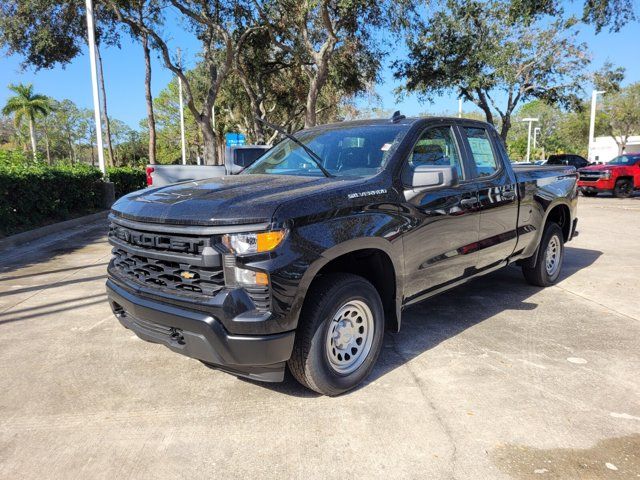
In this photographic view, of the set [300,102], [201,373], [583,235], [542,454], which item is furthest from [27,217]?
[300,102]

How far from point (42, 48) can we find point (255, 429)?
741 inches

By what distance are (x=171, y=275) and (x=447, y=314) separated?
307 cm

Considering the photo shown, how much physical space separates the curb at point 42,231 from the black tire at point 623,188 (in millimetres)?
18805

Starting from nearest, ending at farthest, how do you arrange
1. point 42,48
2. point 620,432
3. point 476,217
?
point 620,432, point 476,217, point 42,48

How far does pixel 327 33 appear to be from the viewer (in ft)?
59.8

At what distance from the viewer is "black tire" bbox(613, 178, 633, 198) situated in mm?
19062

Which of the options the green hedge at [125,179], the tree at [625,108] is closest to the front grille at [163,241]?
the green hedge at [125,179]

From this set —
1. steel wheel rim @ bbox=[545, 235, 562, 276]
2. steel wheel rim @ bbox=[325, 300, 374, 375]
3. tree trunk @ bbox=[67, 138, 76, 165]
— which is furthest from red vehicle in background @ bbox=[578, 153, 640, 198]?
tree trunk @ bbox=[67, 138, 76, 165]

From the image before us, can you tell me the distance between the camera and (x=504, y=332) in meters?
4.48

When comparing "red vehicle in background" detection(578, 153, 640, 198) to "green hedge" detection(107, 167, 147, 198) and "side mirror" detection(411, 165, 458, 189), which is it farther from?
"side mirror" detection(411, 165, 458, 189)

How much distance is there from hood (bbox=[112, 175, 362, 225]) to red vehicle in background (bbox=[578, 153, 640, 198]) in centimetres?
1875

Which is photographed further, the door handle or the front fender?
the door handle

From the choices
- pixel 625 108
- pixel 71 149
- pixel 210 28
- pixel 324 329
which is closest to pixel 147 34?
pixel 210 28

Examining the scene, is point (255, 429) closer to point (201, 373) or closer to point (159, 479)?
point (159, 479)
